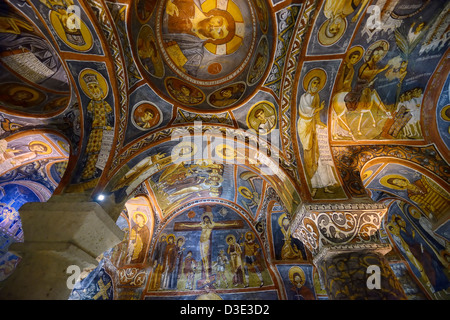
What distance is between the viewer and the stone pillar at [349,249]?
12.6ft

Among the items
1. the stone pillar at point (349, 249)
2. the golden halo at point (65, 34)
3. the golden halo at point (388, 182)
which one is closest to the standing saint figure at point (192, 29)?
the golden halo at point (65, 34)

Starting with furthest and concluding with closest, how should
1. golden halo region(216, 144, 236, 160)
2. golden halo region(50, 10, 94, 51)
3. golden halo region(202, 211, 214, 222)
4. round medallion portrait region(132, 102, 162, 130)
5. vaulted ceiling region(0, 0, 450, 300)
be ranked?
1. golden halo region(202, 211, 214, 222)
2. golden halo region(216, 144, 236, 160)
3. round medallion portrait region(132, 102, 162, 130)
4. vaulted ceiling region(0, 0, 450, 300)
5. golden halo region(50, 10, 94, 51)

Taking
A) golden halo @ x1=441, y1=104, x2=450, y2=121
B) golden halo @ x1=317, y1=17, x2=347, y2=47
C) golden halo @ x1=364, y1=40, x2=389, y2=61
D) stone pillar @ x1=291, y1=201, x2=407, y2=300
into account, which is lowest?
stone pillar @ x1=291, y1=201, x2=407, y2=300

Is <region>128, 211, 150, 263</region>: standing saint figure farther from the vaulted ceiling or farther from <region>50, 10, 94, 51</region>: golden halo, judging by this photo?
<region>50, 10, 94, 51</region>: golden halo

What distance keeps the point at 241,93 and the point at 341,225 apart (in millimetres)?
3876

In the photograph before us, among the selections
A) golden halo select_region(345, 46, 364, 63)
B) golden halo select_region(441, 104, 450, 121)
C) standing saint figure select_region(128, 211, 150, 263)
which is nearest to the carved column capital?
golden halo select_region(441, 104, 450, 121)

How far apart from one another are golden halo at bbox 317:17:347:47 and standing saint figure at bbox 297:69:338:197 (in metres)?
0.58

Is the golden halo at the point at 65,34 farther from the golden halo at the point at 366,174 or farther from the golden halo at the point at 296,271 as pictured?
the golden halo at the point at 296,271

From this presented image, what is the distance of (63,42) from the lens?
14.9 ft

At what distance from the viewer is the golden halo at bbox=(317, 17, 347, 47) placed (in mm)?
4496

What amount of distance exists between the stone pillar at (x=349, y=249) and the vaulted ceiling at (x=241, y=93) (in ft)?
1.38

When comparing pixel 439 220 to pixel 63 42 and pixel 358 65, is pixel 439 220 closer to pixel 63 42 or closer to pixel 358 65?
pixel 358 65

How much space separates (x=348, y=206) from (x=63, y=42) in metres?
6.61

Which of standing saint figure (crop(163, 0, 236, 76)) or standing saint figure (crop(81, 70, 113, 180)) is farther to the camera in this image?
standing saint figure (crop(163, 0, 236, 76))
